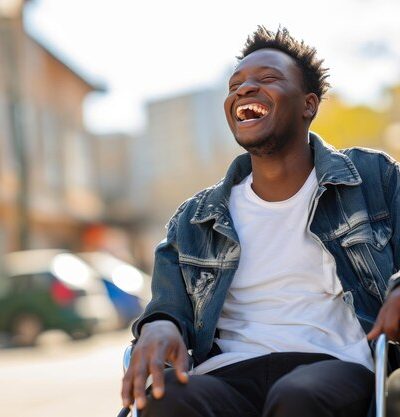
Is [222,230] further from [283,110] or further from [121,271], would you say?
[121,271]

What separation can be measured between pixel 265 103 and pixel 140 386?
111 cm

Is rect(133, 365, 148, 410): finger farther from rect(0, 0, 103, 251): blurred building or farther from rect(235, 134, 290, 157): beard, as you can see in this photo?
rect(0, 0, 103, 251): blurred building

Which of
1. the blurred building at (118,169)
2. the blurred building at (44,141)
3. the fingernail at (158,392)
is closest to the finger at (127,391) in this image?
the fingernail at (158,392)

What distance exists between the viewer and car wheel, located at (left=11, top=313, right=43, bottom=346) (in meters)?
17.8

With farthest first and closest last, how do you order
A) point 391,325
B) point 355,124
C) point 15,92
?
point 355,124 → point 15,92 → point 391,325

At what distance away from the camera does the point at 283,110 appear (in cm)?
366

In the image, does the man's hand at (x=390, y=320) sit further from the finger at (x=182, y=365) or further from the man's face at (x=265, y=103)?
→ the man's face at (x=265, y=103)

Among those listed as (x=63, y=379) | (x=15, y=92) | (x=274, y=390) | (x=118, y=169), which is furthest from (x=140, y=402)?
(x=118, y=169)

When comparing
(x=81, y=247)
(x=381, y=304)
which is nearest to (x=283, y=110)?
(x=381, y=304)

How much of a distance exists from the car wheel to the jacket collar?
14253mm

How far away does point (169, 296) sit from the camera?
3.52m

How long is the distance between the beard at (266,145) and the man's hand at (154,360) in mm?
727

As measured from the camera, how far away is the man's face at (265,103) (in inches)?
143

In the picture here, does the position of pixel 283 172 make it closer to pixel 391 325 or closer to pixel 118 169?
pixel 391 325
